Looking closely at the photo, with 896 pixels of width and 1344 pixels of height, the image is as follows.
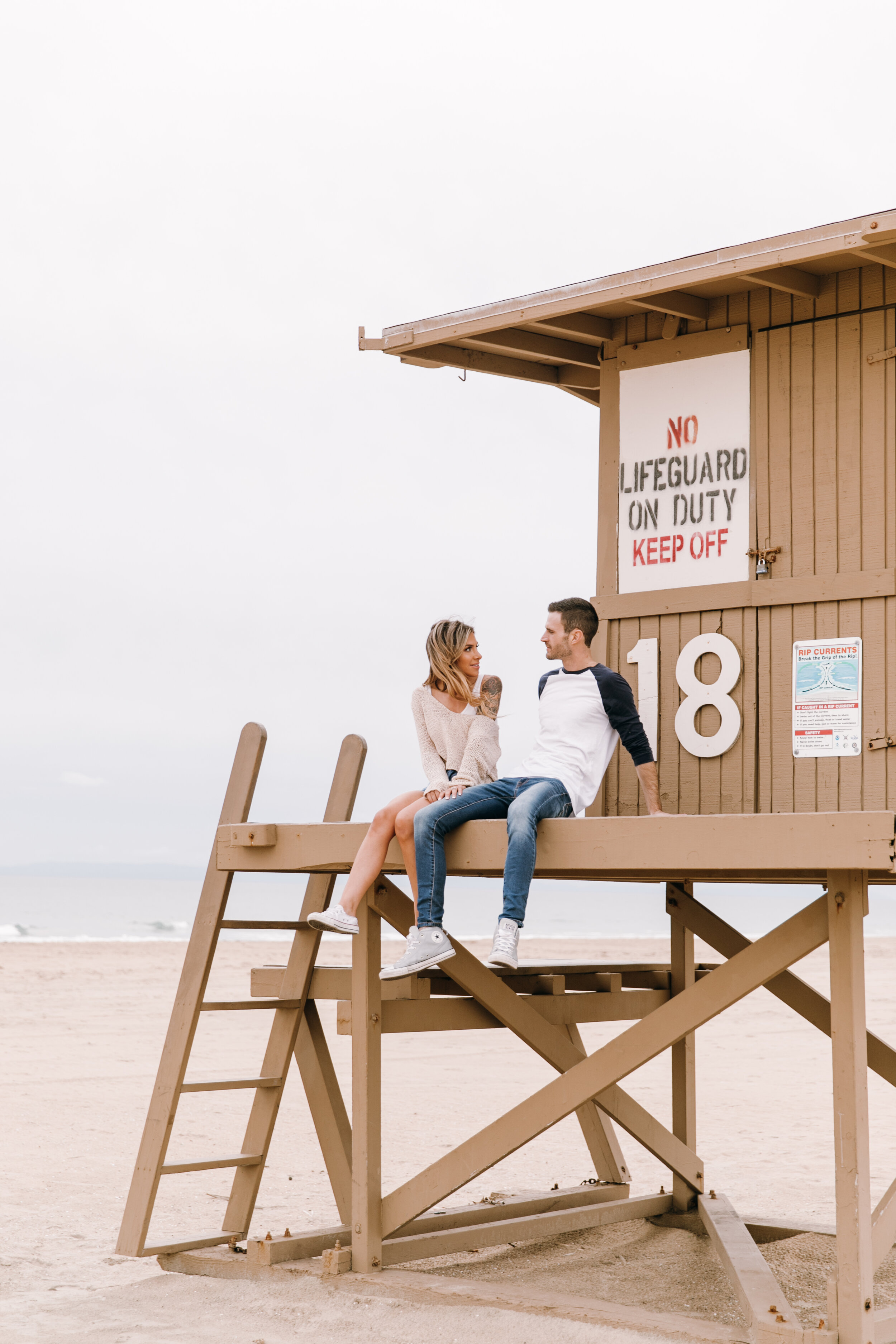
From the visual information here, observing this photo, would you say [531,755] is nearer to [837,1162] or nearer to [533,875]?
[533,875]

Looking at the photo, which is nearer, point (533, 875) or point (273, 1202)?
point (533, 875)

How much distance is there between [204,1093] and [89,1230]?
5.90 m

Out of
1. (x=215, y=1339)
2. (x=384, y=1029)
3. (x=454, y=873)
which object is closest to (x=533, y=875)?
(x=454, y=873)

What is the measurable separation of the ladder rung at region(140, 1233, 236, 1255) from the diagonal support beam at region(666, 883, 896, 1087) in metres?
2.92

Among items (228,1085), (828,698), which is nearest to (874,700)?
(828,698)

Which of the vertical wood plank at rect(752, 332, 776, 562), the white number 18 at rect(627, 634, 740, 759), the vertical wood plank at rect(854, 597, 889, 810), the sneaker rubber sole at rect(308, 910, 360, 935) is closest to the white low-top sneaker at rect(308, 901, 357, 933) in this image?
the sneaker rubber sole at rect(308, 910, 360, 935)

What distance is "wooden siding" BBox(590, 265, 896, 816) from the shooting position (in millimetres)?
6312

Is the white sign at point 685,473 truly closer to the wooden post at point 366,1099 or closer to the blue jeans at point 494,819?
the blue jeans at point 494,819

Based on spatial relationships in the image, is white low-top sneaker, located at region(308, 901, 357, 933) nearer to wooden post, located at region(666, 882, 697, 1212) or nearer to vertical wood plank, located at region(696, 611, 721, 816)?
vertical wood plank, located at region(696, 611, 721, 816)

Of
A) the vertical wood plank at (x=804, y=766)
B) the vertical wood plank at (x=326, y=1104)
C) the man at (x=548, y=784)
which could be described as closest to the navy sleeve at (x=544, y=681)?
the man at (x=548, y=784)

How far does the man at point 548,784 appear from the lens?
575 centimetres

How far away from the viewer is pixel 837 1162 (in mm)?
5363

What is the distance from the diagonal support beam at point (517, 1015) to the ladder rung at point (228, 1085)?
3.52ft

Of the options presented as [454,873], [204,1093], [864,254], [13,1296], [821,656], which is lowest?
[204,1093]
